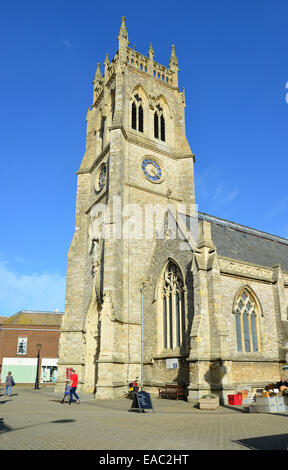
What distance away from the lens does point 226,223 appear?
2945 centimetres

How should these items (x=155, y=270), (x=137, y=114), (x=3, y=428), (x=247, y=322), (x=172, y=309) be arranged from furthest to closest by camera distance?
(x=137, y=114), (x=155, y=270), (x=172, y=309), (x=247, y=322), (x=3, y=428)

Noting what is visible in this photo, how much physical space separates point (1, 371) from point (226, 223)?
31.1m

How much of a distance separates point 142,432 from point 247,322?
13467mm

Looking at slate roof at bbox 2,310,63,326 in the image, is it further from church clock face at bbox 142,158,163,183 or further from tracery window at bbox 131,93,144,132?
tracery window at bbox 131,93,144,132

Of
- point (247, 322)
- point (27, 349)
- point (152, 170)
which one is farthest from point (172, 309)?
point (27, 349)

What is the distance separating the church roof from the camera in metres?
24.4

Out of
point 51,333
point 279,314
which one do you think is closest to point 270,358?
point 279,314

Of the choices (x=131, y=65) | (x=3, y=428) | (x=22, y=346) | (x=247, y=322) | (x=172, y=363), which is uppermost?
(x=131, y=65)

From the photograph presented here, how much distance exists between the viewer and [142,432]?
9281 millimetres

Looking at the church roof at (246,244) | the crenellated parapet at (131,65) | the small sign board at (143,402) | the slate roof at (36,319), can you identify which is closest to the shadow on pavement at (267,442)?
the small sign board at (143,402)

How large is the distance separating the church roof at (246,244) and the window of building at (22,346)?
93.2ft

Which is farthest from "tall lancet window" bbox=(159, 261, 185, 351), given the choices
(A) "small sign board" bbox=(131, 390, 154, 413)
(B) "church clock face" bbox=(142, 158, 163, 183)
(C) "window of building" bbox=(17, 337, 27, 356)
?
(C) "window of building" bbox=(17, 337, 27, 356)

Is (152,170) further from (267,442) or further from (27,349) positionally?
(27,349)

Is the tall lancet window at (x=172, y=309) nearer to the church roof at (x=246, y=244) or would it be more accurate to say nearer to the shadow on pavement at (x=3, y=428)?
the church roof at (x=246, y=244)
